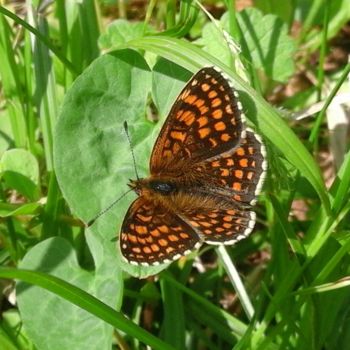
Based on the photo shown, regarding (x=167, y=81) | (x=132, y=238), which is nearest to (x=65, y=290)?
(x=132, y=238)

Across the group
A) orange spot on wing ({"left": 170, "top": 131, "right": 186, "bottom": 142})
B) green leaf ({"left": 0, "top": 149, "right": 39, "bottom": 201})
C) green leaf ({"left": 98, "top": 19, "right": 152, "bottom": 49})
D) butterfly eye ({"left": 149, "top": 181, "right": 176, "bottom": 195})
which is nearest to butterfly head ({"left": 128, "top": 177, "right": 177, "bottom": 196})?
butterfly eye ({"left": 149, "top": 181, "right": 176, "bottom": 195})

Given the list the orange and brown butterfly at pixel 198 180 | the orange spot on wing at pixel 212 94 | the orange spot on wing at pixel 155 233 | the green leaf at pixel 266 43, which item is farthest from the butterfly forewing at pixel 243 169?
the green leaf at pixel 266 43

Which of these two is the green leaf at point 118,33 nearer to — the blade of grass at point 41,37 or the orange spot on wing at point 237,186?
the blade of grass at point 41,37

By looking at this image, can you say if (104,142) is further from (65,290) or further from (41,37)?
(65,290)

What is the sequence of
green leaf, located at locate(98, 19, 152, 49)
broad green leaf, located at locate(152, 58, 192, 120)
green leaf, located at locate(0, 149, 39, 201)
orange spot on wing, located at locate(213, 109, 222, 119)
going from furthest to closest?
green leaf, located at locate(98, 19, 152, 49), green leaf, located at locate(0, 149, 39, 201), broad green leaf, located at locate(152, 58, 192, 120), orange spot on wing, located at locate(213, 109, 222, 119)

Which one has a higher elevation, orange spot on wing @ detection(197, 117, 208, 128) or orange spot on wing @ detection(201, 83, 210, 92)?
orange spot on wing @ detection(201, 83, 210, 92)

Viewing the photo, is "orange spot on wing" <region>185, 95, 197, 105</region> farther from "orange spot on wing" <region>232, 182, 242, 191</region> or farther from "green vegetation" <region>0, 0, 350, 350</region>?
"orange spot on wing" <region>232, 182, 242, 191</region>
